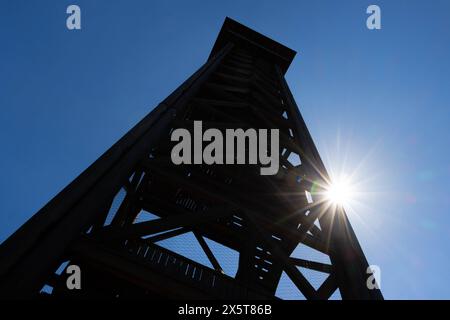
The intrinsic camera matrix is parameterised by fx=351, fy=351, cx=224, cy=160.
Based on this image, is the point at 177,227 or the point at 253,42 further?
the point at 253,42

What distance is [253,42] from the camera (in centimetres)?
1559

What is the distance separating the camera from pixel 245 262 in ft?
19.9

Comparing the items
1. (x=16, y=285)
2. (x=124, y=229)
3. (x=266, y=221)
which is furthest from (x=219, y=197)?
(x=16, y=285)

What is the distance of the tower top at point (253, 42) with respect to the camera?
50.3 ft

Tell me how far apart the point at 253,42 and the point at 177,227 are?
13.1m

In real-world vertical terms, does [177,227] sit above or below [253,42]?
below

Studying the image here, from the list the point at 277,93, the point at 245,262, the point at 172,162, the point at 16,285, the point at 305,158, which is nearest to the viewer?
the point at 16,285

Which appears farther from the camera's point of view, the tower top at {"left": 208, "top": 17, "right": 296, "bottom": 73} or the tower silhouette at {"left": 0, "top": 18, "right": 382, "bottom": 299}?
the tower top at {"left": 208, "top": 17, "right": 296, "bottom": 73}

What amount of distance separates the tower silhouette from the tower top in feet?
23.0

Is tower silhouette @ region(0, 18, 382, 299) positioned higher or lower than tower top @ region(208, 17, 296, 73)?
lower

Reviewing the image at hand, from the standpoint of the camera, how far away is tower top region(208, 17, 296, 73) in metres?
15.3

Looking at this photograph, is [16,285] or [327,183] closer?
[16,285]
